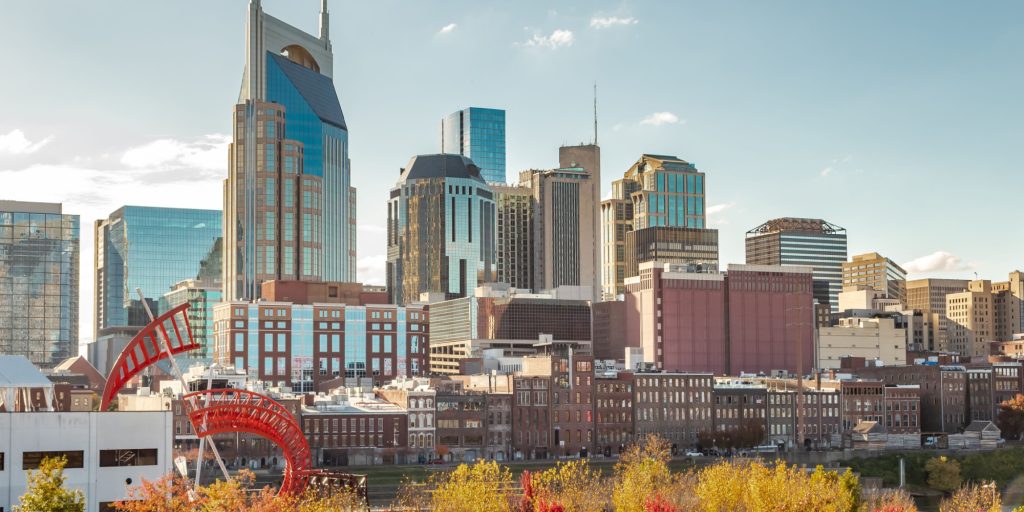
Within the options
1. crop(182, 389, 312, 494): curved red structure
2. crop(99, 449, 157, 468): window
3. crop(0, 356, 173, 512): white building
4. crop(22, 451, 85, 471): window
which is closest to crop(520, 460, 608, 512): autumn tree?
crop(182, 389, 312, 494): curved red structure

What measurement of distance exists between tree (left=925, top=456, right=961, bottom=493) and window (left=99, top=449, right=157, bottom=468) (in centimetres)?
12271

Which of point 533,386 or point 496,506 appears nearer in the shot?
point 496,506

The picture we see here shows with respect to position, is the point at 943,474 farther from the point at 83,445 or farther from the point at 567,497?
the point at 83,445

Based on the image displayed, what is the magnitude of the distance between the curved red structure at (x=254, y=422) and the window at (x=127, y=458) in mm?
7134

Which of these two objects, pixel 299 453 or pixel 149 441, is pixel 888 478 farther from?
pixel 149 441

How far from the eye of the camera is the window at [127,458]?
254 feet

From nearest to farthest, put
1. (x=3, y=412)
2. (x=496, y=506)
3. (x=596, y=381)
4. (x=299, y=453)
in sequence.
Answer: (x=3, y=412)
(x=496, y=506)
(x=299, y=453)
(x=596, y=381)

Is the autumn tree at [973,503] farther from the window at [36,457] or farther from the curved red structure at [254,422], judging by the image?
the window at [36,457]

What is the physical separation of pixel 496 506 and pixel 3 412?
121 feet

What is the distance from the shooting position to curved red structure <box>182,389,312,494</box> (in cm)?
9206

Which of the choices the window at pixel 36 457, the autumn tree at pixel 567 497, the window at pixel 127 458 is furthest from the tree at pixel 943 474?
the window at pixel 36 457

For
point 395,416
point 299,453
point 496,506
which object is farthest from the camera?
point 395,416

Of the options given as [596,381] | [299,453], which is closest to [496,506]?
[299,453]

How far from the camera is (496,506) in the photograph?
10050 centimetres
